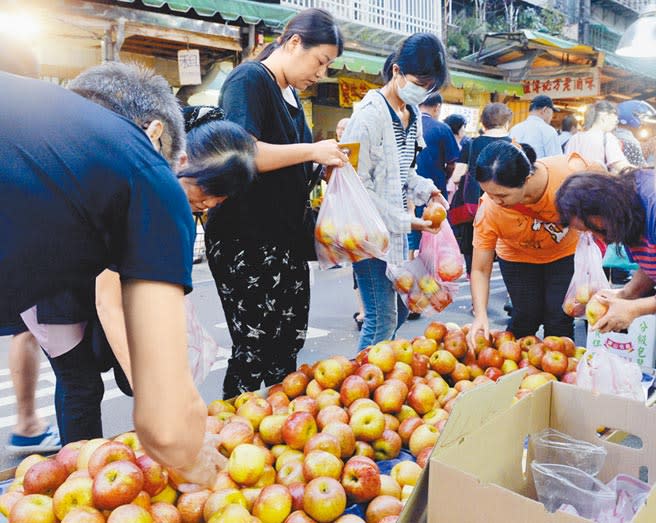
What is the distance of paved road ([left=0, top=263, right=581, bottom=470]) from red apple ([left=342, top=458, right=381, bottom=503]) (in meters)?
2.24

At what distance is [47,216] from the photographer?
84 cm

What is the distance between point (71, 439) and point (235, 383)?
2.33 ft

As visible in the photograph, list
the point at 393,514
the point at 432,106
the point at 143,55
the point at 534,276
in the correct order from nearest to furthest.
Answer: the point at 393,514, the point at 534,276, the point at 432,106, the point at 143,55

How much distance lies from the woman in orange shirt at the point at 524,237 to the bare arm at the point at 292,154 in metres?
0.70

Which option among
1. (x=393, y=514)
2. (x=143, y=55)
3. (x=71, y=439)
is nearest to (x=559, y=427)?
(x=393, y=514)

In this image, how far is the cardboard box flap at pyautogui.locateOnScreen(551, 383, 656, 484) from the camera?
1.62 metres

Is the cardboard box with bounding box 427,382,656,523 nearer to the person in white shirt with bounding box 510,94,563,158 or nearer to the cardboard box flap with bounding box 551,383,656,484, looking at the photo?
the cardboard box flap with bounding box 551,383,656,484

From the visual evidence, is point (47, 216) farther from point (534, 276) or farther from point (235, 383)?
point (534, 276)

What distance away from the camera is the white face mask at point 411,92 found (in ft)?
9.98

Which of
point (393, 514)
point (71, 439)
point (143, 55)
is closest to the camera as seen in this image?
point (393, 514)

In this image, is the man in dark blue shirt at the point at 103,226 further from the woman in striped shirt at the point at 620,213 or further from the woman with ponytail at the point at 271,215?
the woman in striped shirt at the point at 620,213

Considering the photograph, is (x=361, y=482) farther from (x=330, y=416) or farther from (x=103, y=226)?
(x=103, y=226)

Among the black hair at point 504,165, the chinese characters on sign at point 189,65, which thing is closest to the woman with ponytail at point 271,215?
the black hair at point 504,165

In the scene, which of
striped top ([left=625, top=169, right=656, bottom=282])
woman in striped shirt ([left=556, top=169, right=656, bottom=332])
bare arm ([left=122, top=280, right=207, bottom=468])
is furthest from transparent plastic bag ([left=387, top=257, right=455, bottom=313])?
bare arm ([left=122, top=280, right=207, bottom=468])
